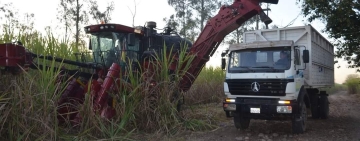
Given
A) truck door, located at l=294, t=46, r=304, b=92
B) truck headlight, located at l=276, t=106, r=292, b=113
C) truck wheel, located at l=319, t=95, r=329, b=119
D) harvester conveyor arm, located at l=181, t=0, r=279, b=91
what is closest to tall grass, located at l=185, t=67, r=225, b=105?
harvester conveyor arm, located at l=181, t=0, r=279, b=91

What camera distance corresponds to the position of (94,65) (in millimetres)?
7707

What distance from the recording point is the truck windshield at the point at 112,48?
26.4 feet

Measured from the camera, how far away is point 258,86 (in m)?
6.73

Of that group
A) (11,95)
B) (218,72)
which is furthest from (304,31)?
(218,72)

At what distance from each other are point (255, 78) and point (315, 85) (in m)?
2.57

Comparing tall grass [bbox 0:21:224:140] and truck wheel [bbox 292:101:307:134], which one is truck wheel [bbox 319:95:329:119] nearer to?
truck wheel [bbox 292:101:307:134]

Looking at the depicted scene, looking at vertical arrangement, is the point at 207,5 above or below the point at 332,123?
above

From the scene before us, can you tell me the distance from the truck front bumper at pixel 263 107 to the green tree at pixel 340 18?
A: 5602 mm

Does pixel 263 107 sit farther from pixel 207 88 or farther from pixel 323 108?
pixel 207 88

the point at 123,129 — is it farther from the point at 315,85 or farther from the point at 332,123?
the point at 332,123

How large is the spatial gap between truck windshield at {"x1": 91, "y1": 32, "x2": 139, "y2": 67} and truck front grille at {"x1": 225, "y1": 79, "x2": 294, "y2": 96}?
269cm

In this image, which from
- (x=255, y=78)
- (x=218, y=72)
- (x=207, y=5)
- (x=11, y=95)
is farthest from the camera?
(x=207, y=5)

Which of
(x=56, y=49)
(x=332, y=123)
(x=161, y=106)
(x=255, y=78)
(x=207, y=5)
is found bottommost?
(x=332, y=123)

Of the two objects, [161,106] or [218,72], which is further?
[218,72]
